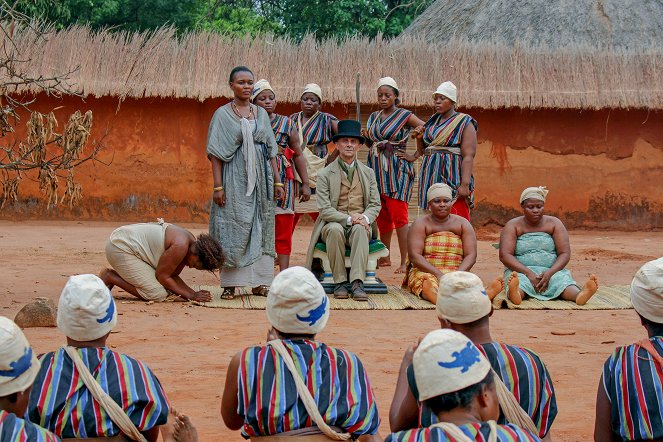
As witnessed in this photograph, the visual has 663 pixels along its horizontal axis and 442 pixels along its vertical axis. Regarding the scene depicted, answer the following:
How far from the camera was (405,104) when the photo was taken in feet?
52.3

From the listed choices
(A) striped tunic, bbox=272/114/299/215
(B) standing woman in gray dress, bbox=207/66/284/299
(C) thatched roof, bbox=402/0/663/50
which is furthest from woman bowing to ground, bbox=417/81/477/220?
(C) thatched roof, bbox=402/0/663/50

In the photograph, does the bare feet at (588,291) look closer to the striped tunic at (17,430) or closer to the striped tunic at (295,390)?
the striped tunic at (295,390)

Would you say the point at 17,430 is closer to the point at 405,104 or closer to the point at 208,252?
the point at 208,252

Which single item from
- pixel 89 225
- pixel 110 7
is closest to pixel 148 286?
pixel 89 225

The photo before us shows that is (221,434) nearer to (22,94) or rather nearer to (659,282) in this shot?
(659,282)

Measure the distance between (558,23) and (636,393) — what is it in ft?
57.5

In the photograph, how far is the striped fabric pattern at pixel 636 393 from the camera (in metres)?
3.44

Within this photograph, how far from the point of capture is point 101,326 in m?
3.43

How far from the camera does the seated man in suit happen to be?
28.8 ft

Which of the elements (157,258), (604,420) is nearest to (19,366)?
(604,420)

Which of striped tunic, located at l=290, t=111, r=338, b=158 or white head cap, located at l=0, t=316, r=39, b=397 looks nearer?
white head cap, located at l=0, t=316, r=39, b=397

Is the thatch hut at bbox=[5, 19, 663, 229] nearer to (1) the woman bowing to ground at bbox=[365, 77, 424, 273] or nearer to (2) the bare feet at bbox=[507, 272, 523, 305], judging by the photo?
(1) the woman bowing to ground at bbox=[365, 77, 424, 273]

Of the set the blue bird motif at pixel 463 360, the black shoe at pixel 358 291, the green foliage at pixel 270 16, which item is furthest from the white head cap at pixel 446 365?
the green foliage at pixel 270 16

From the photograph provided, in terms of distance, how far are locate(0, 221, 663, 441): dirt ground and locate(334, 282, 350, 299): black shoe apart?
0.60 m
